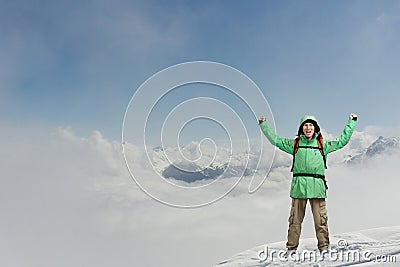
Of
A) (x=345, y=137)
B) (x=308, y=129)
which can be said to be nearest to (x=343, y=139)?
(x=345, y=137)

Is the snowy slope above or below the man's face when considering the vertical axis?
below

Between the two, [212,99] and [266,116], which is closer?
[266,116]

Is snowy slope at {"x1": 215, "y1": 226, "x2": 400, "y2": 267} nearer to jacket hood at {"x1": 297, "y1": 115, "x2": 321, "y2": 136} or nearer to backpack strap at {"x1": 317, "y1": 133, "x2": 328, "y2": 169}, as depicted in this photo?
backpack strap at {"x1": 317, "y1": 133, "x2": 328, "y2": 169}

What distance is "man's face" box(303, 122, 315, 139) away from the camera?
4.67 metres

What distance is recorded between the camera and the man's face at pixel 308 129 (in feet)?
15.3

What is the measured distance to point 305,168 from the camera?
183 inches

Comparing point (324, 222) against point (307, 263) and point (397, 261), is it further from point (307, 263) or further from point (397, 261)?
point (397, 261)

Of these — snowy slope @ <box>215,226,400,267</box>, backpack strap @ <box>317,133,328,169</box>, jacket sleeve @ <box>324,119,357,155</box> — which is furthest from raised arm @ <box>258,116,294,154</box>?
snowy slope @ <box>215,226,400,267</box>

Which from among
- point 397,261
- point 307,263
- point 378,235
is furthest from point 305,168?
point 378,235

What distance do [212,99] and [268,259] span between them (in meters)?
2.76

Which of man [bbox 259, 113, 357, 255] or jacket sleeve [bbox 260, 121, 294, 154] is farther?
jacket sleeve [bbox 260, 121, 294, 154]

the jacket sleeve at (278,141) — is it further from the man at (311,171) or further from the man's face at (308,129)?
the man's face at (308,129)

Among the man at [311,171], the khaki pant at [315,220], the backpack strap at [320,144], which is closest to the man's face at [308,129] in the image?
the man at [311,171]

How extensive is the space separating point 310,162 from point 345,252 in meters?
1.19
